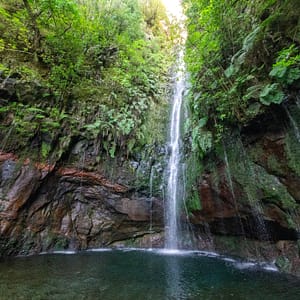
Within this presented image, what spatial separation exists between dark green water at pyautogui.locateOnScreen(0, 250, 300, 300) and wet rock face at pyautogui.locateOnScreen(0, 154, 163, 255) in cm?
100

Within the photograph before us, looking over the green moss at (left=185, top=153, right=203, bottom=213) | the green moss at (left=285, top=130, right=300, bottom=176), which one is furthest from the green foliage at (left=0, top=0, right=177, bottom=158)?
the green moss at (left=285, top=130, right=300, bottom=176)

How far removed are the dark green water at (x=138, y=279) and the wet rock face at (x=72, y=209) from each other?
1.00m

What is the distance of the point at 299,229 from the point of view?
15.6 ft

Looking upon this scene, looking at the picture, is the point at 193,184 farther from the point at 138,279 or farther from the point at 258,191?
the point at 138,279

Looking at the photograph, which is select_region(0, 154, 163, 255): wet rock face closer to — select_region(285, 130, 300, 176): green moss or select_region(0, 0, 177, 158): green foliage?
select_region(0, 0, 177, 158): green foliage

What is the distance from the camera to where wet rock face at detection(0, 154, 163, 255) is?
6.93 meters

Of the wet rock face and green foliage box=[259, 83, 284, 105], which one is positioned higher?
green foliage box=[259, 83, 284, 105]

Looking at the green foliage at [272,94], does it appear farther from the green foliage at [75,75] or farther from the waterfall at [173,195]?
the green foliage at [75,75]

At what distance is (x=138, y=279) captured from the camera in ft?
15.4

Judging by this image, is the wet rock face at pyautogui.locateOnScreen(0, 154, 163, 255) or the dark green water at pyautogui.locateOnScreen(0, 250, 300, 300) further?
the wet rock face at pyautogui.locateOnScreen(0, 154, 163, 255)

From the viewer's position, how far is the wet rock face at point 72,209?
6.93 m

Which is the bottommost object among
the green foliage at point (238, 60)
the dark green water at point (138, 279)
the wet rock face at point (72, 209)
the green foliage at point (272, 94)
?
the dark green water at point (138, 279)

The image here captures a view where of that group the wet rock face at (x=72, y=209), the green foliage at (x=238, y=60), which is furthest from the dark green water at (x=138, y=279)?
the green foliage at (x=238, y=60)

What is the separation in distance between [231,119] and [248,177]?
4.62 ft
